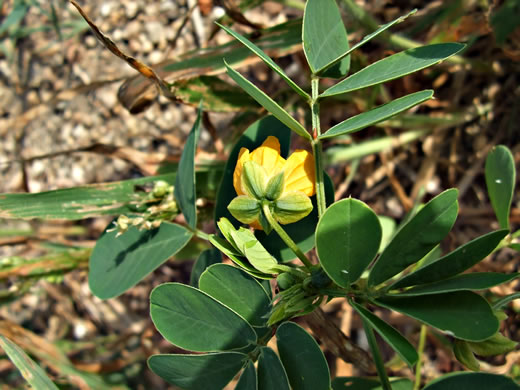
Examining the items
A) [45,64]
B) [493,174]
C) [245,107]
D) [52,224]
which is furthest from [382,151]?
[45,64]

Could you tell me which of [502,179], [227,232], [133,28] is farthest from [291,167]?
[133,28]

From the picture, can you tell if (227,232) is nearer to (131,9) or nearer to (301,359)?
(301,359)

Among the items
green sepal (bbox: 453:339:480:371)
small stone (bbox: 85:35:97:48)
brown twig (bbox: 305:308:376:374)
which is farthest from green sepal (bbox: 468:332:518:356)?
small stone (bbox: 85:35:97:48)

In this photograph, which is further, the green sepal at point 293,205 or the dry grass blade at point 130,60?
the dry grass blade at point 130,60

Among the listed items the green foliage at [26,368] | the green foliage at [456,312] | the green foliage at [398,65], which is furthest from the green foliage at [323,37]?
the green foliage at [26,368]

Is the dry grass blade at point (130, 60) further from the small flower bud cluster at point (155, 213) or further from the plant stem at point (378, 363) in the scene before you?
the plant stem at point (378, 363)

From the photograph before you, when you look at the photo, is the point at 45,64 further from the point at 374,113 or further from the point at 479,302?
the point at 479,302
